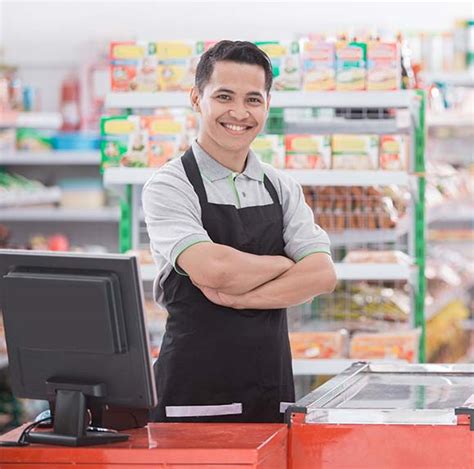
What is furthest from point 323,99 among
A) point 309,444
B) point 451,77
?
point 451,77

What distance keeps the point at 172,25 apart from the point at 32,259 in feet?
26.4

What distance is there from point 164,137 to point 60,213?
424cm

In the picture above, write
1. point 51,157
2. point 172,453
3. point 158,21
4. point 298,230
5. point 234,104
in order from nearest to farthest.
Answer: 1. point 172,453
2. point 234,104
3. point 298,230
4. point 51,157
5. point 158,21

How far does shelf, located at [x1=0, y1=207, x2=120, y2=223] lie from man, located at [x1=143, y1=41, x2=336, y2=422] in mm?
5426

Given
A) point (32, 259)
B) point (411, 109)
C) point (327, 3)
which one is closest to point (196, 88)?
point (32, 259)

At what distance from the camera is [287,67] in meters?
4.52

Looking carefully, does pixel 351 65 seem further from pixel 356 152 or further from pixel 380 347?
pixel 380 347

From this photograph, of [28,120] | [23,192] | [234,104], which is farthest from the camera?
[28,120]

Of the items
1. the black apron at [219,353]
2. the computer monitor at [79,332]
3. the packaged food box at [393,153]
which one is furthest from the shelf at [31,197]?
the computer monitor at [79,332]

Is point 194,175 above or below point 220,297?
above

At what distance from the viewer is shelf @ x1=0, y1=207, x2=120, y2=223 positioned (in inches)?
340

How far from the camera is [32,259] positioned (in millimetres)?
2436

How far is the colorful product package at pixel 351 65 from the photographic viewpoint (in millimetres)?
4523

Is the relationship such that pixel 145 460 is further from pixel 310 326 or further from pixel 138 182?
pixel 310 326
